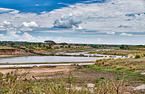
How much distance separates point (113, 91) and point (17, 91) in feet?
9.08

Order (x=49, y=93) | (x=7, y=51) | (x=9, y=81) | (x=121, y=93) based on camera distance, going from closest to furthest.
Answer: (x=49, y=93) < (x=121, y=93) < (x=9, y=81) < (x=7, y=51)

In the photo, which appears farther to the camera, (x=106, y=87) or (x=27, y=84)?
(x=27, y=84)

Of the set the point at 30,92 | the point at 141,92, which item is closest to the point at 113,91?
the point at 30,92

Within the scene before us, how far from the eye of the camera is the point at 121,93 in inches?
201

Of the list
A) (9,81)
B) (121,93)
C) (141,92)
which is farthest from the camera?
(141,92)

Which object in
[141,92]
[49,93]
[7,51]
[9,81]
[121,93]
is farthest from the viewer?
[7,51]

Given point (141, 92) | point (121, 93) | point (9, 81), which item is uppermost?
point (9, 81)

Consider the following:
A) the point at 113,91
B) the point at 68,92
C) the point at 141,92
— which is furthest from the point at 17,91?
the point at 141,92

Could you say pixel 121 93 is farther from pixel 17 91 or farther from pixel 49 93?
pixel 17 91

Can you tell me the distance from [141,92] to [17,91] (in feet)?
26.8

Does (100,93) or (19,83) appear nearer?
(100,93)

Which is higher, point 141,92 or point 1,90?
point 1,90

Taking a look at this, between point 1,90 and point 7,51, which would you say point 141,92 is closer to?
point 1,90

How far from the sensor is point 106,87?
5.24 m
